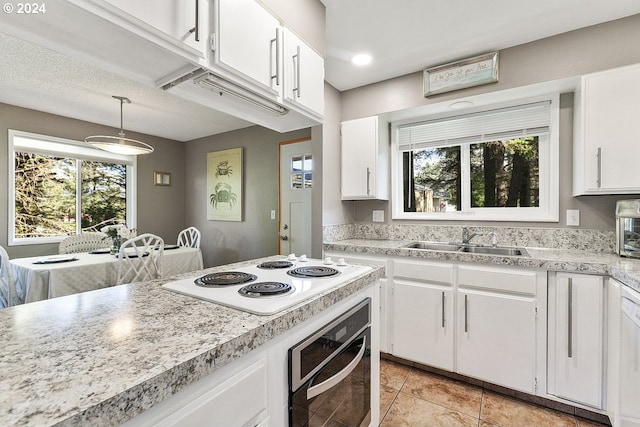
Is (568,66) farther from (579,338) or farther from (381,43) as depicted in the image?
(579,338)

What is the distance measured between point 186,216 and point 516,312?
4.78 m

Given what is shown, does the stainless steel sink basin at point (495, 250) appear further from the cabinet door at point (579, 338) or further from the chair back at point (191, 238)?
the chair back at point (191, 238)

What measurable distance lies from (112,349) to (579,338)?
7.26 feet

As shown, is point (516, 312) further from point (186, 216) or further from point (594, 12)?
point (186, 216)

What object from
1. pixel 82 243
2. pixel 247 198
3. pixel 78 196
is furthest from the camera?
pixel 247 198

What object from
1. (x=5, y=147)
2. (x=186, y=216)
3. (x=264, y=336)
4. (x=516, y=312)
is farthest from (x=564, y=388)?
(x=5, y=147)

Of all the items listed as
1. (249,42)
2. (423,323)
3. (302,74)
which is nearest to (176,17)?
(249,42)

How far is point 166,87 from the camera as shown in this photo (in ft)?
3.81

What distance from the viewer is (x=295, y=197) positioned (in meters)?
3.53

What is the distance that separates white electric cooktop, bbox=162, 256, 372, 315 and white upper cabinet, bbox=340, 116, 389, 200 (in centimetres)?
134

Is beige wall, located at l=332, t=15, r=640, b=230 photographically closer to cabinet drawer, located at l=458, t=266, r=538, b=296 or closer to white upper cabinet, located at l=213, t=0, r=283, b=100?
cabinet drawer, located at l=458, t=266, r=538, b=296

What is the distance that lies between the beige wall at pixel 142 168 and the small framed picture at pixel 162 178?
6 cm

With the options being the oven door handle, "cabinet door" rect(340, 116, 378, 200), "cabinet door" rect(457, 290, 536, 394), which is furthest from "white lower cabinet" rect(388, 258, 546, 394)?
the oven door handle

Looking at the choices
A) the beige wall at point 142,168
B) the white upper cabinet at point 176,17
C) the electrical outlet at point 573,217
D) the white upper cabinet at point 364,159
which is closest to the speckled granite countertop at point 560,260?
the electrical outlet at point 573,217
